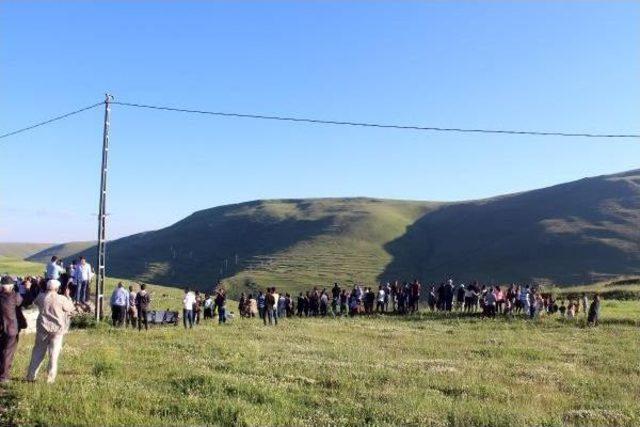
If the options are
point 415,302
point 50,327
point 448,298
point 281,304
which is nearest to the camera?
point 50,327

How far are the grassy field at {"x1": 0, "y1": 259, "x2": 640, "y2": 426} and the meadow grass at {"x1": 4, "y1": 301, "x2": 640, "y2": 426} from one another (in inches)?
1.3

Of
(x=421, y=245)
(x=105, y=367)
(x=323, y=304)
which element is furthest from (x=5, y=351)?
(x=421, y=245)

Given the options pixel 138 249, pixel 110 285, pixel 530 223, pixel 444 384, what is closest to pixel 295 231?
pixel 138 249

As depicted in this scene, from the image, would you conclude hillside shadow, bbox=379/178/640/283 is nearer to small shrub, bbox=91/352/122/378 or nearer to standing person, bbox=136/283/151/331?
standing person, bbox=136/283/151/331

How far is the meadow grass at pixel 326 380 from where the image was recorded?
981 centimetres

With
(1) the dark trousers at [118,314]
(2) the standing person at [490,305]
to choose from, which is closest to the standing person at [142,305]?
(1) the dark trousers at [118,314]

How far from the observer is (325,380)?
1351 cm

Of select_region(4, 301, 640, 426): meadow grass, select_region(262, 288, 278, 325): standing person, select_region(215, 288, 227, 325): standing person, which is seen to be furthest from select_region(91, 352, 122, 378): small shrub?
select_region(215, 288, 227, 325): standing person

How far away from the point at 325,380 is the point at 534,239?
12595 cm

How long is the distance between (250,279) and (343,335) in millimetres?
106335

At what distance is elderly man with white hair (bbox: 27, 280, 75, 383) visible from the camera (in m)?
11.0

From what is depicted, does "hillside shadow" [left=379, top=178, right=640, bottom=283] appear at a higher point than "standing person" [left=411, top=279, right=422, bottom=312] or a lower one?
higher

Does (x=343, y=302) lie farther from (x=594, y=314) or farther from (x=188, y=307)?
(x=594, y=314)

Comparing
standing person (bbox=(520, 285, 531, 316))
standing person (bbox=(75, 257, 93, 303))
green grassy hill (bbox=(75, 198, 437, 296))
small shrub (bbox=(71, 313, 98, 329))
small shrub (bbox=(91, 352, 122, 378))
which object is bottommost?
small shrub (bbox=(91, 352, 122, 378))
